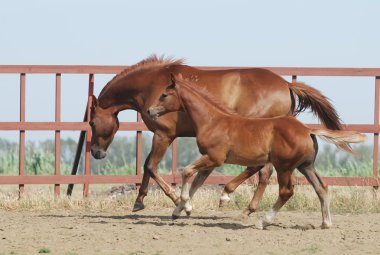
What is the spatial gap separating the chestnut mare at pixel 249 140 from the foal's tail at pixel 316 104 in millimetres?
1271

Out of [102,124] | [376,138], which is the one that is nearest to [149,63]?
[102,124]

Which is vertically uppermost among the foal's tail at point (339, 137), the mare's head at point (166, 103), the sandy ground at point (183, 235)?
the mare's head at point (166, 103)

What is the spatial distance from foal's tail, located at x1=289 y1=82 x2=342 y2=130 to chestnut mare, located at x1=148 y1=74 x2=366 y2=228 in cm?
127

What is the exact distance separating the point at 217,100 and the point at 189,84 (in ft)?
1.25

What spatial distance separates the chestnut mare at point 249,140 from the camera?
1011 cm

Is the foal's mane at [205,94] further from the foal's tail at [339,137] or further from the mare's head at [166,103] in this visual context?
the foal's tail at [339,137]

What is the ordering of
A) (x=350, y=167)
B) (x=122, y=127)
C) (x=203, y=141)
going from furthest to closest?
(x=350, y=167)
(x=122, y=127)
(x=203, y=141)

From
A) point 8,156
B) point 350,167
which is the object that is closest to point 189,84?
point 350,167

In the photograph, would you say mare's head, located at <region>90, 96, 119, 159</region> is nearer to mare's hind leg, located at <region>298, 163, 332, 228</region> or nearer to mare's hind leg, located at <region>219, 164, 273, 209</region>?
mare's hind leg, located at <region>219, 164, 273, 209</region>

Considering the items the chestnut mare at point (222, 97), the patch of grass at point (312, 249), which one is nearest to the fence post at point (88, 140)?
the chestnut mare at point (222, 97)

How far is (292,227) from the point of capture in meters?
10.7

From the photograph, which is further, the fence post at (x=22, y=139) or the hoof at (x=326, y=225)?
the fence post at (x=22, y=139)

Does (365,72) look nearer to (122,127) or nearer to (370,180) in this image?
(370,180)

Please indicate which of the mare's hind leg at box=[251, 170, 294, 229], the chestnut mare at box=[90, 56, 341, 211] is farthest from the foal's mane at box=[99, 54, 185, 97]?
the mare's hind leg at box=[251, 170, 294, 229]
